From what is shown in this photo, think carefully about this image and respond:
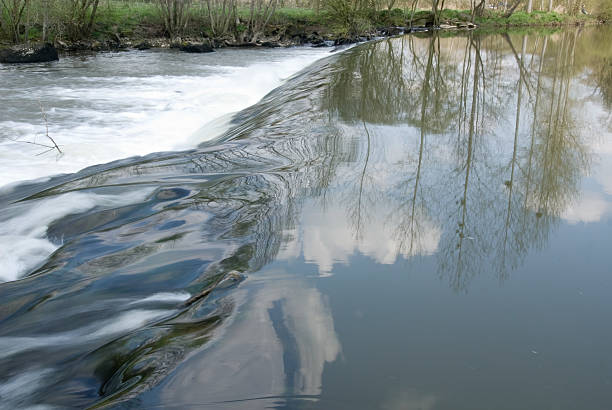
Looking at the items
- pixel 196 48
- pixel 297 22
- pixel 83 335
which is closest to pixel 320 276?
pixel 83 335

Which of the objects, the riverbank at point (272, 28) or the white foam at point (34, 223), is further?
the riverbank at point (272, 28)

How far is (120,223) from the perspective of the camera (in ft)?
14.9

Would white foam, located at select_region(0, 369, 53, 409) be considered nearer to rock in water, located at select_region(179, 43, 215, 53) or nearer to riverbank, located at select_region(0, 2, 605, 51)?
rock in water, located at select_region(179, 43, 215, 53)

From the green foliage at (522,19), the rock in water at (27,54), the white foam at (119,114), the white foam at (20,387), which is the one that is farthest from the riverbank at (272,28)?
the white foam at (20,387)

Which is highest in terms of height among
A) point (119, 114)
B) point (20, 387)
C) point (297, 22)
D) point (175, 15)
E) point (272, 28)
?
point (175, 15)

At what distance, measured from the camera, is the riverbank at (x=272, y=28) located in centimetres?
Answer: 2586

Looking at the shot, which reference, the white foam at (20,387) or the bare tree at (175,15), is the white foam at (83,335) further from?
the bare tree at (175,15)

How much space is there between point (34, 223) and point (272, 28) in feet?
95.3

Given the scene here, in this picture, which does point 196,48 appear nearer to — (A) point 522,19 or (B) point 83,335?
(B) point 83,335

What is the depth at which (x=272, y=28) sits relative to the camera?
31.8 m

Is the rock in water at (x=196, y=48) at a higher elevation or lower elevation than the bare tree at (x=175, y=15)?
lower

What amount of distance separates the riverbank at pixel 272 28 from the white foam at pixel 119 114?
8.45 meters

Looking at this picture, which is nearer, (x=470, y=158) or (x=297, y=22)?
(x=470, y=158)

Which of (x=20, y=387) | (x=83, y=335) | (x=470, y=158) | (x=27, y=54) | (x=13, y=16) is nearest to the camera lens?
(x=20, y=387)
